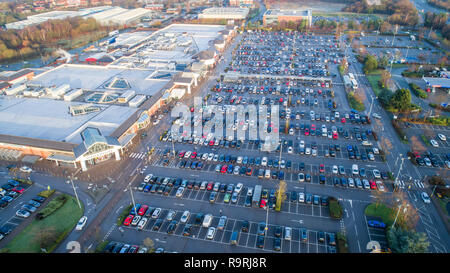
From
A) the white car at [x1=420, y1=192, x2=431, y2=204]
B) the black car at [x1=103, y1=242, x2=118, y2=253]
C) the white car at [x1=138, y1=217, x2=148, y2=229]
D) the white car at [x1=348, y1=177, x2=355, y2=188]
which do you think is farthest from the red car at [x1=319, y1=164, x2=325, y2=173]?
the black car at [x1=103, y1=242, x2=118, y2=253]

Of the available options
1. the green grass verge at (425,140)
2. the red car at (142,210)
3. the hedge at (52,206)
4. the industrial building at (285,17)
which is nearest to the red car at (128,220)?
the red car at (142,210)

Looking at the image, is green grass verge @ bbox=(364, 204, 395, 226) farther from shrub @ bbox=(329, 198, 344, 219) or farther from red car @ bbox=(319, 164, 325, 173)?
red car @ bbox=(319, 164, 325, 173)

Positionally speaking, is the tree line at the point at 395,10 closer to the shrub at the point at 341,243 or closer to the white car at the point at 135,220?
the shrub at the point at 341,243

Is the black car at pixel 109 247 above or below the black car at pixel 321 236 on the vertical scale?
above

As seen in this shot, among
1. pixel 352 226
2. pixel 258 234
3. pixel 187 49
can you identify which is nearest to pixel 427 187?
pixel 352 226

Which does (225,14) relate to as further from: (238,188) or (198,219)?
(198,219)

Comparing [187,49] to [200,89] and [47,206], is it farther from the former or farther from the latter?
[47,206]
